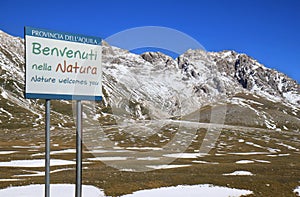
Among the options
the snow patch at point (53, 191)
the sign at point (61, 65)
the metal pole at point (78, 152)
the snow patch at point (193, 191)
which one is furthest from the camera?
the snow patch at point (193, 191)

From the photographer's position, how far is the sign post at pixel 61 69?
53.9 ft

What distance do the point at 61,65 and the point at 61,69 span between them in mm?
205

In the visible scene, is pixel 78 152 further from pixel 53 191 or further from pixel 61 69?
pixel 53 191

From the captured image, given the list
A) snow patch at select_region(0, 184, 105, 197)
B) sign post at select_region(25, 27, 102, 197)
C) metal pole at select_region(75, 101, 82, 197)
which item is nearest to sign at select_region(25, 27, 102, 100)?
sign post at select_region(25, 27, 102, 197)

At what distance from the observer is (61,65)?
17359mm

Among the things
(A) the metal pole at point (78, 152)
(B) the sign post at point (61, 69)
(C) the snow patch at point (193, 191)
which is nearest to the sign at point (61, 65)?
(B) the sign post at point (61, 69)

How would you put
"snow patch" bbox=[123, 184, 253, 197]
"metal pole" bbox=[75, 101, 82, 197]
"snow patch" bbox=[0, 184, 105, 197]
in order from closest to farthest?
"metal pole" bbox=[75, 101, 82, 197] → "snow patch" bbox=[0, 184, 105, 197] → "snow patch" bbox=[123, 184, 253, 197]

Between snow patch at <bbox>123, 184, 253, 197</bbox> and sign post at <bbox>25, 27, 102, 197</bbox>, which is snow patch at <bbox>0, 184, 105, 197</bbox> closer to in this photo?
snow patch at <bbox>123, 184, 253, 197</bbox>

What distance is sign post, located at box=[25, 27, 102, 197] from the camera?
53.9 feet

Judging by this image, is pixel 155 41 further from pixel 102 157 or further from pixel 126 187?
pixel 102 157

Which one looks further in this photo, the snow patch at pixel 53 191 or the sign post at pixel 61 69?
the snow patch at pixel 53 191

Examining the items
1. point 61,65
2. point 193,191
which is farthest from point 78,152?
point 193,191

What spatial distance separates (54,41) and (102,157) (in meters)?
65.6

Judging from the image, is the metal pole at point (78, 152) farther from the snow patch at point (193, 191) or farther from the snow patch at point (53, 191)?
the snow patch at point (193, 191)
